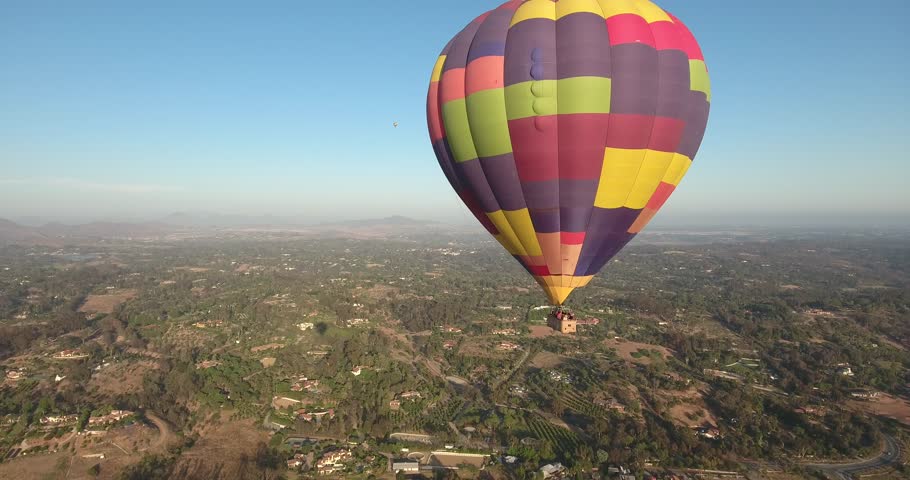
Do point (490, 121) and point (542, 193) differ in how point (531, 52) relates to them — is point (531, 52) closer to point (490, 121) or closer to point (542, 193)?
point (490, 121)

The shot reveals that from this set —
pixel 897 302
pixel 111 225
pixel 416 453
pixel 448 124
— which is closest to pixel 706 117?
pixel 448 124

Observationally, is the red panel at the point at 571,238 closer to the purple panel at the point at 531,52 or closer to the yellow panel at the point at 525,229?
the yellow panel at the point at 525,229

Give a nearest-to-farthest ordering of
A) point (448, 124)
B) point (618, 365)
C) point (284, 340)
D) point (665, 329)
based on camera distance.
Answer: point (448, 124), point (618, 365), point (284, 340), point (665, 329)

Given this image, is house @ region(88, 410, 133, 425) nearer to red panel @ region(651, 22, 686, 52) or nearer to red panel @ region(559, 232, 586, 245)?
red panel @ region(559, 232, 586, 245)

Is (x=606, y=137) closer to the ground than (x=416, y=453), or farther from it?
farther from it

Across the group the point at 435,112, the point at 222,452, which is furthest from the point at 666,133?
the point at 222,452

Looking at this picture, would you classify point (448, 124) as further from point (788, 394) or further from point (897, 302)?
point (897, 302)

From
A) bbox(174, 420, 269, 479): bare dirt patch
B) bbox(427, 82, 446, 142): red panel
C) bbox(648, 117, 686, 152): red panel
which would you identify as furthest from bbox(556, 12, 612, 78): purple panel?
bbox(174, 420, 269, 479): bare dirt patch
